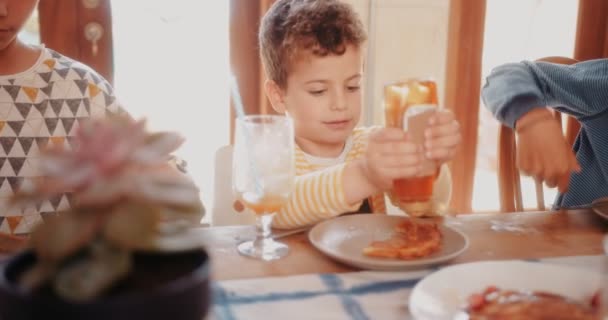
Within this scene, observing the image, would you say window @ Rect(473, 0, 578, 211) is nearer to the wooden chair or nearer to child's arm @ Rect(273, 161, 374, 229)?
the wooden chair

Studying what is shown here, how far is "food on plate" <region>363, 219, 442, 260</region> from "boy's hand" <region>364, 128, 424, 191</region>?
89 mm

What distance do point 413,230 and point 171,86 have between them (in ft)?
6.03

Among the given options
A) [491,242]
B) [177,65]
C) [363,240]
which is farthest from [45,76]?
[177,65]

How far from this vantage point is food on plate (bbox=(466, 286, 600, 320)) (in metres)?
0.62

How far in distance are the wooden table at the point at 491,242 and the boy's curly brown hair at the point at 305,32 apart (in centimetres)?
47

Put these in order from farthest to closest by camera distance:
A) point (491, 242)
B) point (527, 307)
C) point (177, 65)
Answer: point (177, 65)
point (491, 242)
point (527, 307)

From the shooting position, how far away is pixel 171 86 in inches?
101

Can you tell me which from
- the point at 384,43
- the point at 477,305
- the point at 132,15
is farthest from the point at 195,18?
the point at 477,305

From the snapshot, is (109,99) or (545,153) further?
(109,99)

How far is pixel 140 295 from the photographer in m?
0.42

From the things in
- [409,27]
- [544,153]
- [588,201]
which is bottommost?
[588,201]

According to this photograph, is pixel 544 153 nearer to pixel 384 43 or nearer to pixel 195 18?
pixel 384 43

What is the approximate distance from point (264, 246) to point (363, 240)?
169mm

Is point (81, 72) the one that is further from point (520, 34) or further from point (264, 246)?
point (520, 34)
